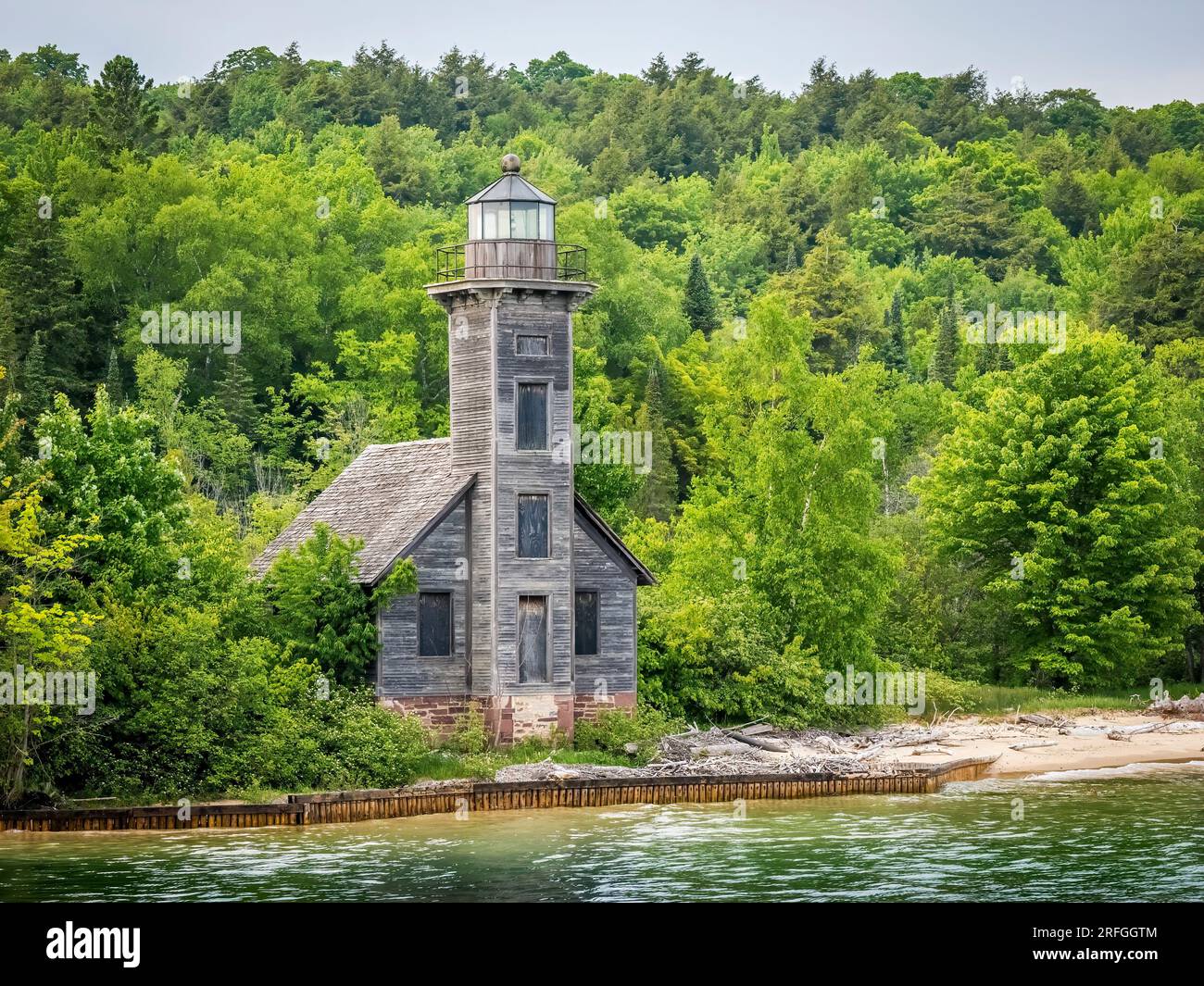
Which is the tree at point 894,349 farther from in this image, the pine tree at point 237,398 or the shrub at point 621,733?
the shrub at point 621,733

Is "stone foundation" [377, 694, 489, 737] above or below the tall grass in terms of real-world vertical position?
above

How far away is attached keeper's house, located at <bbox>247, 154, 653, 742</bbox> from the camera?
46.7m

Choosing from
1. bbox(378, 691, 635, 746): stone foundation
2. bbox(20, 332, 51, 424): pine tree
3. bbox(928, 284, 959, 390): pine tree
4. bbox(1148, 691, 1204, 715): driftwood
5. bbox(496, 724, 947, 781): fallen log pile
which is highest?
bbox(928, 284, 959, 390): pine tree

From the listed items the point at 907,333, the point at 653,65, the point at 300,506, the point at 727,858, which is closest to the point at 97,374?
Answer: the point at 300,506

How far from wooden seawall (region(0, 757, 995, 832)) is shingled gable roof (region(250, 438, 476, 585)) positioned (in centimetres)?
600

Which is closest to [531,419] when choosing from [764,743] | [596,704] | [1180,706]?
[596,704]

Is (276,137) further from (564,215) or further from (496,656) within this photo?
(496,656)

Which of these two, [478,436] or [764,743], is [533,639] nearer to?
[478,436]

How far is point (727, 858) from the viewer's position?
37.8 meters

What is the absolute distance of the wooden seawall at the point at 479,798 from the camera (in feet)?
128

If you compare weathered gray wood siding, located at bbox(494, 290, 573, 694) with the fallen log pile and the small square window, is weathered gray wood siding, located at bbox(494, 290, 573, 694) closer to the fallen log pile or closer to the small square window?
the small square window

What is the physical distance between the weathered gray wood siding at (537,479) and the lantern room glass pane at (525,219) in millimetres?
1714

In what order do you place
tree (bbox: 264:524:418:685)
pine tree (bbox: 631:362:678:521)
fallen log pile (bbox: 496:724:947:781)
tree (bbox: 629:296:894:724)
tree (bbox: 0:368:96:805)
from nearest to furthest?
tree (bbox: 0:368:96:805), fallen log pile (bbox: 496:724:947:781), tree (bbox: 264:524:418:685), tree (bbox: 629:296:894:724), pine tree (bbox: 631:362:678:521)

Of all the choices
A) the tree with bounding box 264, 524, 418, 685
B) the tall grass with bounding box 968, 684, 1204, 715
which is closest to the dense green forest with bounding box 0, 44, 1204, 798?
the tree with bounding box 264, 524, 418, 685
